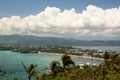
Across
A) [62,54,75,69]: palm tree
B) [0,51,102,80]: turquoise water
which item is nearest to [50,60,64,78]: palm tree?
[62,54,75,69]: palm tree

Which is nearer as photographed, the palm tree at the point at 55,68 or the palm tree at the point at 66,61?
the palm tree at the point at 55,68

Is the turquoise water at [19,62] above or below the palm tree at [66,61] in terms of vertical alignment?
below

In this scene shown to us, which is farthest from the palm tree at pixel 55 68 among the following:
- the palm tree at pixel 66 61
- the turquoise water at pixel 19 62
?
the turquoise water at pixel 19 62

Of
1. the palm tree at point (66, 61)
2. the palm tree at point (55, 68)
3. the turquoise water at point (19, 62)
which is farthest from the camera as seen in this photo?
the turquoise water at point (19, 62)

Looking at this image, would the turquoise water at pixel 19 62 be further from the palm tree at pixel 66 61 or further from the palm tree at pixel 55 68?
the palm tree at pixel 55 68

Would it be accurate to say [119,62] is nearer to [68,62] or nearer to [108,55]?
[108,55]

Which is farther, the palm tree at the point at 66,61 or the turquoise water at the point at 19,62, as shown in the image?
the turquoise water at the point at 19,62


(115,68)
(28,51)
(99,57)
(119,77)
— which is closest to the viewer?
(119,77)

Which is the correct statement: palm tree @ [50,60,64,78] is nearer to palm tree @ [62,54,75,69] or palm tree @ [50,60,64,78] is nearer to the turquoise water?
palm tree @ [62,54,75,69]

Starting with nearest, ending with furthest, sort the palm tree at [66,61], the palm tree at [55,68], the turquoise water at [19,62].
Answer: the palm tree at [55,68] < the palm tree at [66,61] < the turquoise water at [19,62]

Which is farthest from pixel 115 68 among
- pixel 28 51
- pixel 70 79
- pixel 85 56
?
pixel 28 51

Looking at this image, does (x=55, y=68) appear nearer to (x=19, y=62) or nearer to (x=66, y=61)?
(x=66, y=61)
